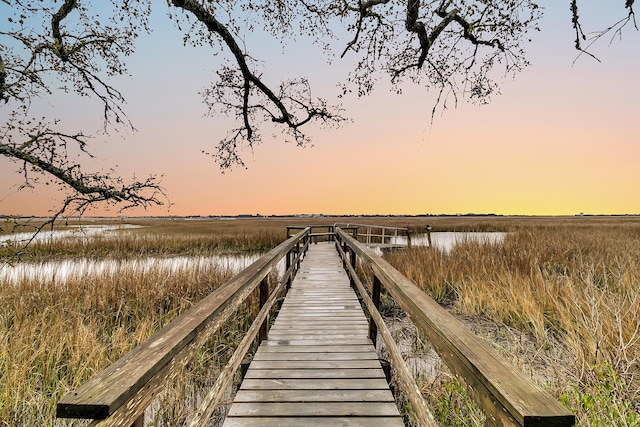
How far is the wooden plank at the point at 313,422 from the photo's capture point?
2419mm

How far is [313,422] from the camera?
246 cm

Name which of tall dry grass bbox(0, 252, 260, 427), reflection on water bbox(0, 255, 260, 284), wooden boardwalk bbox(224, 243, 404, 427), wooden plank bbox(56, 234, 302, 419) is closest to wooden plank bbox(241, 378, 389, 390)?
wooden boardwalk bbox(224, 243, 404, 427)

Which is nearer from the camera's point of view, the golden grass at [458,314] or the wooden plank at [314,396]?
the wooden plank at [314,396]

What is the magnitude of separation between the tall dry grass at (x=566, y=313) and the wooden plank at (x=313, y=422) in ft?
4.58

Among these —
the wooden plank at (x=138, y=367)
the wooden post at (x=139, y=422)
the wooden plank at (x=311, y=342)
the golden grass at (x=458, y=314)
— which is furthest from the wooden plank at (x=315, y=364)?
the wooden post at (x=139, y=422)

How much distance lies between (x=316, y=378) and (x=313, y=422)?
Answer: 2.36ft

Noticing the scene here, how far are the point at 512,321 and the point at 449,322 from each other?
518cm

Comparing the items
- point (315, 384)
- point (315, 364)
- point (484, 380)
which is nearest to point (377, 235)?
point (315, 364)

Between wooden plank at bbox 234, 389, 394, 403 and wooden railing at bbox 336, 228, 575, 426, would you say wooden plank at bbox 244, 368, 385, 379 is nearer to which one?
wooden plank at bbox 234, 389, 394, 403

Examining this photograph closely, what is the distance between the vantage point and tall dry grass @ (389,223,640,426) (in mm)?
2857

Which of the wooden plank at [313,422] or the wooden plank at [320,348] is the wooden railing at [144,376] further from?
the wooden plank at [320,348]

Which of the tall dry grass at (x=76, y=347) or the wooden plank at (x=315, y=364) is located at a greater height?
the wooden plank at (x=315, y=364)

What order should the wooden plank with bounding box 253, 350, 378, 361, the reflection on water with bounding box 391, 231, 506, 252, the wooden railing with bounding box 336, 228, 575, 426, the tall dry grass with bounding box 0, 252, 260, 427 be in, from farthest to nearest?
the reflection on water with bounding box 391, 231, 506, 252
the wooden plank with bounding box 253, 350, 378, 361
the tall dry grass with bounding box 0, 252, 260, 427
the wooden railing with bounding box 336, 228, 575, 426

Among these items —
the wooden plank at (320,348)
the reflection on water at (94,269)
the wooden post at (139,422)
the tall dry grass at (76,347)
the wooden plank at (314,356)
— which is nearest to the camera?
the wooden post at (139,422)
